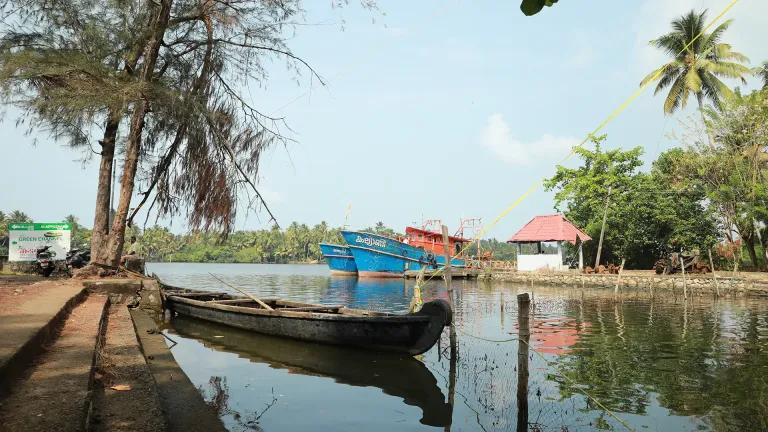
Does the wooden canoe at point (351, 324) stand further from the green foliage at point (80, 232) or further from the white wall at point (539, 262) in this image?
the green foliage at point (80, 232)

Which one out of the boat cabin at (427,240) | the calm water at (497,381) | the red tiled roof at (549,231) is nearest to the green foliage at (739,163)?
the red tiled roof at (549,231)

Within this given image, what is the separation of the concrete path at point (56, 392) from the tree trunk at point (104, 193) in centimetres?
738

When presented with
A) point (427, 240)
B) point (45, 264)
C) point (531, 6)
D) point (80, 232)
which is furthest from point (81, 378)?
point (80, 232)

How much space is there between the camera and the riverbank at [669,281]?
73.3 feet

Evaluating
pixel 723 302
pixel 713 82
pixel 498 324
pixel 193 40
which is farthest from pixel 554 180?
pixel 193 40

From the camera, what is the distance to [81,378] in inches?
156

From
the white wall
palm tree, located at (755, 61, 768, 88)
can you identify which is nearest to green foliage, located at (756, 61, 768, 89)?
palm tree, located at (755, 61, 768, 88)

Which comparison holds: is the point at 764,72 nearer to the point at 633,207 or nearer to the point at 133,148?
the point at 633,207

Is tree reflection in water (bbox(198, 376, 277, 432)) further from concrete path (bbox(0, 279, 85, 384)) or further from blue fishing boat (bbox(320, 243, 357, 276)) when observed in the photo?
blue fishing boat (bbox(320, 243, 357, 276))

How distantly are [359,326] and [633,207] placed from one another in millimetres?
26742

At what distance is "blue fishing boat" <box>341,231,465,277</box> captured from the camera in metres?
39.9

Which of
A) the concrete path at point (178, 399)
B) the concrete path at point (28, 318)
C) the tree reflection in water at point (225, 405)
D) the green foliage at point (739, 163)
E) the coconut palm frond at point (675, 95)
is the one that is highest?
the coconut palm frond at point (675, 95)

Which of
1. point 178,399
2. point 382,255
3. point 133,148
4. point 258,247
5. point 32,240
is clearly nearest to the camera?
point 178,399

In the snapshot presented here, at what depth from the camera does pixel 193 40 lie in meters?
12.2
